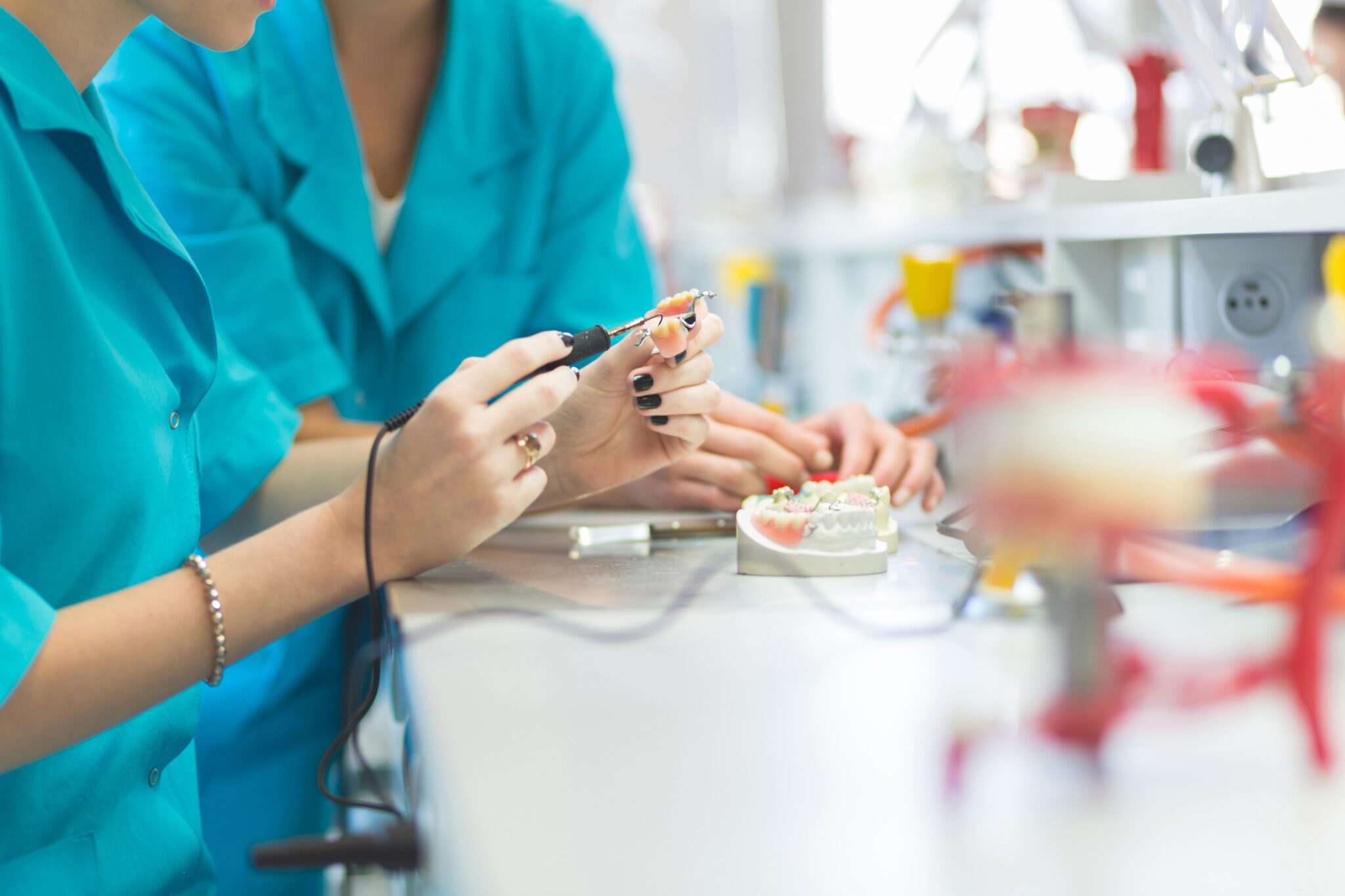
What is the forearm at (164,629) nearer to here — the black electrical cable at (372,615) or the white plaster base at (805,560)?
the black electrical cable at (372,615)

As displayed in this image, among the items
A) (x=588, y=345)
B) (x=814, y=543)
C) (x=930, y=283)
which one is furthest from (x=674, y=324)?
(x=930, y=283)

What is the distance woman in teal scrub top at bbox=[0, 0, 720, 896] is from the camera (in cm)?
63

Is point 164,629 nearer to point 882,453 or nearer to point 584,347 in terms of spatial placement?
point 584,347

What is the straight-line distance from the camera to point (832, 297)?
2.99 m

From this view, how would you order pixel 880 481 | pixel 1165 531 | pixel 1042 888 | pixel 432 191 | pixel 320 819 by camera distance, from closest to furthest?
pixel 1042 888 → pixel 1165 531 → pixel 880 481 → pixel 320 819 → pixel 432 191

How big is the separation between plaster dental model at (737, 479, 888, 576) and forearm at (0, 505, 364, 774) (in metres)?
0.26

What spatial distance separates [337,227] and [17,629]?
0.69 m

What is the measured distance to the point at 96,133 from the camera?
0.74m

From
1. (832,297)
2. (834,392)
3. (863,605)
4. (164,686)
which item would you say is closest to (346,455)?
(164,686)

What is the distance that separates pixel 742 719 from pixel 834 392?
236 centimetres

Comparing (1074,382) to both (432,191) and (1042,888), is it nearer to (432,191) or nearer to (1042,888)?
(1042,888)

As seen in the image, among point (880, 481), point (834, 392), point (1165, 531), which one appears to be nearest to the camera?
point (1165, 531)

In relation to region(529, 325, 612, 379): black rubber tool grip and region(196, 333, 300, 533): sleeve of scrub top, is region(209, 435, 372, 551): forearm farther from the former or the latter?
region(529, 325, 612, 379): black rubber tool grip

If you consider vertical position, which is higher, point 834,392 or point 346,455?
point 346,455
